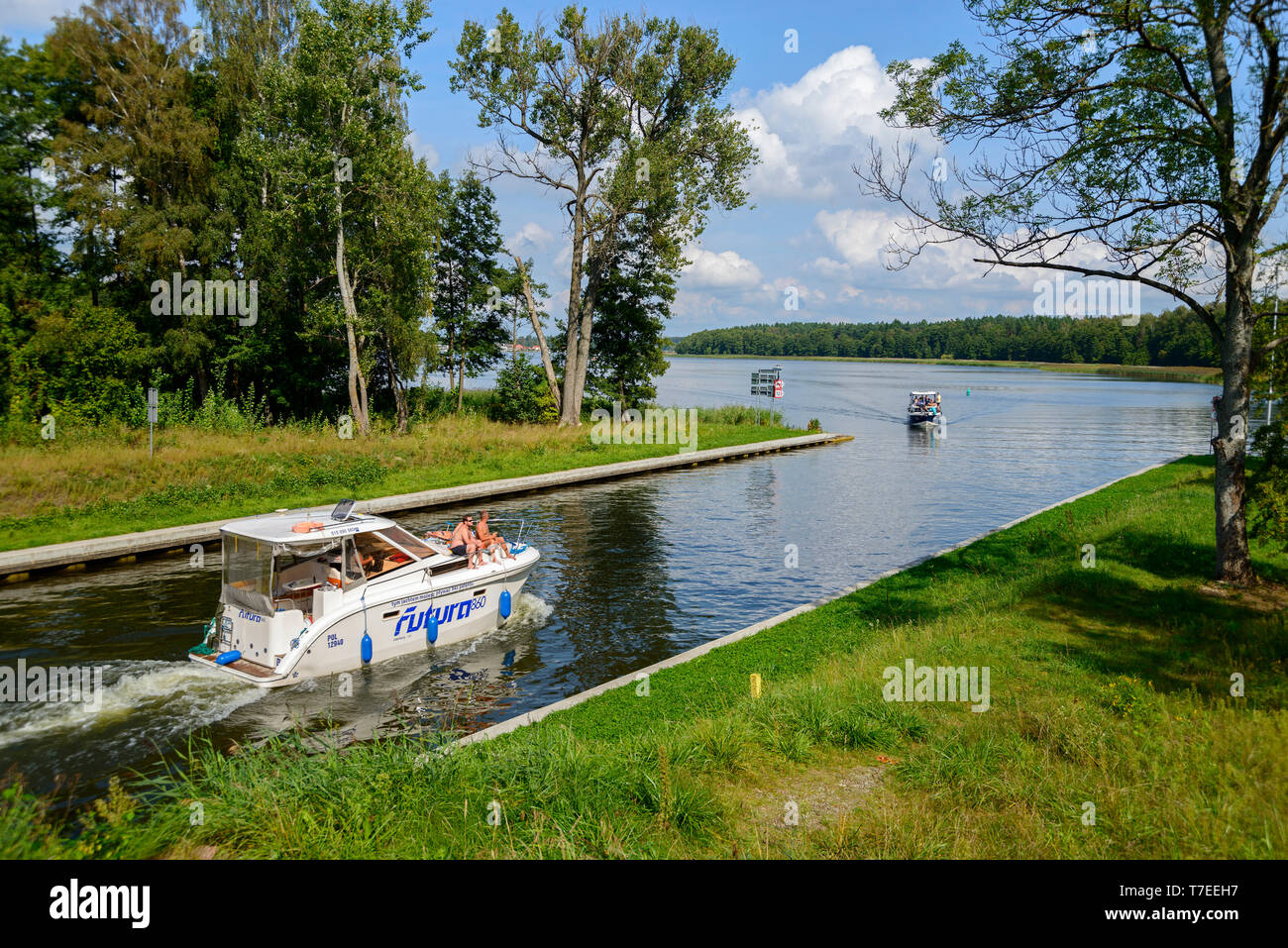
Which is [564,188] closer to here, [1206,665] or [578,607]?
[578,607]

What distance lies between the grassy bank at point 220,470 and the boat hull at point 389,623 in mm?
11311

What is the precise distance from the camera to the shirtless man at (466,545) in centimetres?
1562

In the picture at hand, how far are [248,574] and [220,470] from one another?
49.2ft

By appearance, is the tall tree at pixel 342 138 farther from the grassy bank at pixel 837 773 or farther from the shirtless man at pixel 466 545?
the grassy bank at pixel 837 773

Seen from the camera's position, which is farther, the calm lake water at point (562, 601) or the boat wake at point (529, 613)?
the boat wake at point (529, 613)

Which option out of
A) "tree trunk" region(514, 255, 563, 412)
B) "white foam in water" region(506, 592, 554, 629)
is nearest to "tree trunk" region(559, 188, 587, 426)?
"tree trunk" region(514, 255, 563, 412)

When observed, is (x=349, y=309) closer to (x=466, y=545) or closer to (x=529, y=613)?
(x=466, y=545)

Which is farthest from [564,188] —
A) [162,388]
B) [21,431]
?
[21,431]

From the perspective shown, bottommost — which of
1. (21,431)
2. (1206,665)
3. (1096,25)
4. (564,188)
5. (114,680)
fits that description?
(114,680)

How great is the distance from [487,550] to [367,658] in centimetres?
344

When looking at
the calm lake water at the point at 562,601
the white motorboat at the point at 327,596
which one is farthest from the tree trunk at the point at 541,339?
the white motorboat at the point at 327,596

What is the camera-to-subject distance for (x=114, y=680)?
12.4 m

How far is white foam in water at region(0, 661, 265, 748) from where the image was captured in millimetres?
10844

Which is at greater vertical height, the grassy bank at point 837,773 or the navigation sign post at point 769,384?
the navigation sign post at point 769,384
